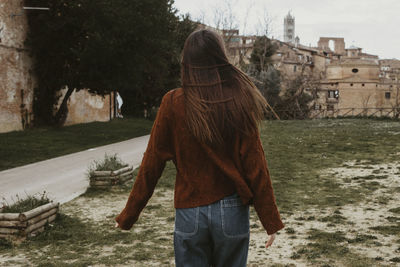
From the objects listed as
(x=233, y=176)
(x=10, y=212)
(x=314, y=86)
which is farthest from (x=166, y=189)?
(x=314, y=86)

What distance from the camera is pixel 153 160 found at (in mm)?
2297

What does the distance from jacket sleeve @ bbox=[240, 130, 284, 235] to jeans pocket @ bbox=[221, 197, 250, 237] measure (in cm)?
11

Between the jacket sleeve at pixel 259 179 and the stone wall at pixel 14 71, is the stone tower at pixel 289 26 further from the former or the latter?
the jacket sleeve at pixel 259 179

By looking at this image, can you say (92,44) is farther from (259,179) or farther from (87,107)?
(259,179)

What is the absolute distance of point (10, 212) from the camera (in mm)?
5867

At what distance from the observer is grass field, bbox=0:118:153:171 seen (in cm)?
1458

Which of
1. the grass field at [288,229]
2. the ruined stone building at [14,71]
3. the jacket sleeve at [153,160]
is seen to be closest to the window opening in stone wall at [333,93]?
the ruined stone building at [14,71]

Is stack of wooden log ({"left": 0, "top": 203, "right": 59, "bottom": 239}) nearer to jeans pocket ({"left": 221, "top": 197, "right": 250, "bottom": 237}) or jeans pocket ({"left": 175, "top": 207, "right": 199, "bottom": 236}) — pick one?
jeans pocket ({"left": 175, "top": 207, "right": 199, "bottom": 236})

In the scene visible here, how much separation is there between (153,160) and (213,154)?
351 millimetres

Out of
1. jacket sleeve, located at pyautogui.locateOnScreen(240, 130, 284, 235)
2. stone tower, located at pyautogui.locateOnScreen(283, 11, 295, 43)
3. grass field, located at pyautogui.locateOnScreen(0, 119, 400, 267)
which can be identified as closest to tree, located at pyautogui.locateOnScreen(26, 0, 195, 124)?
grass field, located at pyautogui.locateOnScreen(0, 119, 400, 267)

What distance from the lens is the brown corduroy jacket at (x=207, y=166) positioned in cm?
216

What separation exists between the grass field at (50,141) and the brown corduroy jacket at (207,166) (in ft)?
38.2

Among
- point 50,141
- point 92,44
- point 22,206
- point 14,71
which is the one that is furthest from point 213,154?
point 14,71

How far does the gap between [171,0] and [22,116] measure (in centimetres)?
1288
